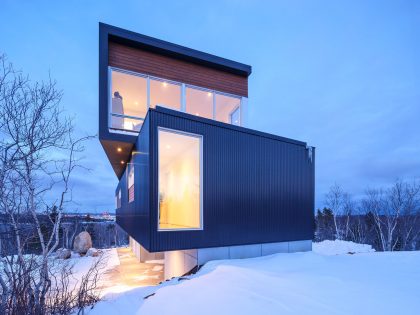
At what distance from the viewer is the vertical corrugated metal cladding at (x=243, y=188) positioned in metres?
5.44

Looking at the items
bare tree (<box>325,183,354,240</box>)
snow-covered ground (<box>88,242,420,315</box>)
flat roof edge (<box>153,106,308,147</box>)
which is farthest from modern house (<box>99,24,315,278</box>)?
bare tree (<box>325,183,354,240</box>)

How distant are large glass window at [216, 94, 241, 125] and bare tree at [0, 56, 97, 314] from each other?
5.54m

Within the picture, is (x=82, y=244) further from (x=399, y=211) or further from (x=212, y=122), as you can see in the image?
(x=399, y=211)

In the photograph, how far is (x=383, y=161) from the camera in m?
36.5

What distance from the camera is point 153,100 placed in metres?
8.12

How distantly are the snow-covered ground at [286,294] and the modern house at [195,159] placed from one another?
60.5 inches

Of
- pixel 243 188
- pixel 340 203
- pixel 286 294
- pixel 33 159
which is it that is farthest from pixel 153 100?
pixel 340 203

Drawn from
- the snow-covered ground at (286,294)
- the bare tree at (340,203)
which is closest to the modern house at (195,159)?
the snow-covered ground at (286,294)

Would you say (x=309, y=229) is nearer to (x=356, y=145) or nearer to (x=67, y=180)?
(x=67, y=180)

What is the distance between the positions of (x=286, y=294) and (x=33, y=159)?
214 inches

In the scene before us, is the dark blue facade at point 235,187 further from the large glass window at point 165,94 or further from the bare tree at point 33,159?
the large glass window at point 165,94

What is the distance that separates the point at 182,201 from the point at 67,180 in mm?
3553

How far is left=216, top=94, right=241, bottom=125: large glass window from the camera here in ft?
29.9

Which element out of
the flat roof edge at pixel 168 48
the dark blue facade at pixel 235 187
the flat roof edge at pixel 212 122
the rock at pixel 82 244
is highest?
the flat roof edge at pixel 168 48
